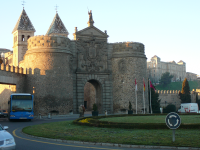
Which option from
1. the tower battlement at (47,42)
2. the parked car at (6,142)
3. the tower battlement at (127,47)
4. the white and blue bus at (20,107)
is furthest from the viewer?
the tower battlement at (127,47)

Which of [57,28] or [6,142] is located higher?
[57,28]

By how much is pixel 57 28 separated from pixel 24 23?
29.0ft

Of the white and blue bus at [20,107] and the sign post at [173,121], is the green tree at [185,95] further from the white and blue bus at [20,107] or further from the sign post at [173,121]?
the sign post at [173,121]

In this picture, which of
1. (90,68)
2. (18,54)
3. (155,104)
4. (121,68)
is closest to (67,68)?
(90,68)

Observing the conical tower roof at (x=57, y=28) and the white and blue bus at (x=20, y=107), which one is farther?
the conical tower roof at (x=57, y=28)

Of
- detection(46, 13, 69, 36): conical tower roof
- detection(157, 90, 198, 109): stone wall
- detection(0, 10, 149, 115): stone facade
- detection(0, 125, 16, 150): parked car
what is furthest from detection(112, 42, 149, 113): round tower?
detection(157, 90, 198, 109): stone wall

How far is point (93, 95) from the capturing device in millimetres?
52375

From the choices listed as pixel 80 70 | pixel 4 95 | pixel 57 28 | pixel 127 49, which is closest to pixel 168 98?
pixel 57 28

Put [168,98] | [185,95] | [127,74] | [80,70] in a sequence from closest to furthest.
A: [80,70] < [127,74] < [185,95] < [168,98]

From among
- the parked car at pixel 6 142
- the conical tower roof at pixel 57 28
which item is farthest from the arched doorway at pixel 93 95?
the parked car at pixel 6 142

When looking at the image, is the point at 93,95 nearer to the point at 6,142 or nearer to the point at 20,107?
the point at 20,107

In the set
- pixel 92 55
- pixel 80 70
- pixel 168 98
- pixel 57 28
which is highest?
pixel 57 28

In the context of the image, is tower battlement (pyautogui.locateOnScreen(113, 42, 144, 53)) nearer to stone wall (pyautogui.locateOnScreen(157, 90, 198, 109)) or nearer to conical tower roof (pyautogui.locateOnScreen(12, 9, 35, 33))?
conical tower roof (pyautogui.locateOnScreen(12, 9, 35, 33))

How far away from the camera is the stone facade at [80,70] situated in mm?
39375
